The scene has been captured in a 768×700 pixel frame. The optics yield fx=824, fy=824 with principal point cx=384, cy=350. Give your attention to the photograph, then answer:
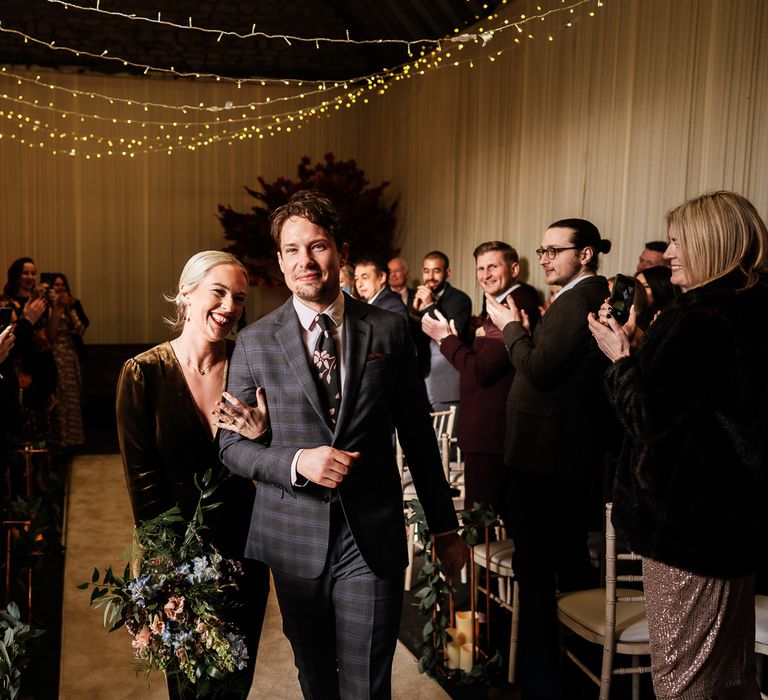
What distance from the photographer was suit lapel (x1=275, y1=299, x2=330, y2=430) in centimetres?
193

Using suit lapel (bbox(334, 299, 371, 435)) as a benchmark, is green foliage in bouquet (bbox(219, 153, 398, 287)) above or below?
above

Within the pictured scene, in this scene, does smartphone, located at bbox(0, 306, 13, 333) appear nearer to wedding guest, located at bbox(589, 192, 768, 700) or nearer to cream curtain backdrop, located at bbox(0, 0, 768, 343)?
wedding guest, located at bbox(589, 192, 768, 700)

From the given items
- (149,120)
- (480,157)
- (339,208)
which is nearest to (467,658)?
(480,157)

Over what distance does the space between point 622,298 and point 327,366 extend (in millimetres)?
1057

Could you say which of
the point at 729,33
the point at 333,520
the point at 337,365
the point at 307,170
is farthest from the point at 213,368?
the point at 307,170

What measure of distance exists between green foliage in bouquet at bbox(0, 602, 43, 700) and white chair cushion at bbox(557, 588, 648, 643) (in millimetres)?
1606

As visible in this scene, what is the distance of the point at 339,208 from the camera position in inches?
399

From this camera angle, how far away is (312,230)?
6.40 feet

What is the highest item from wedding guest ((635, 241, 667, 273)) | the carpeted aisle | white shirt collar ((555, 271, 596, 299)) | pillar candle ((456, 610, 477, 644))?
wedding guest ((635, 241, 667, 273))

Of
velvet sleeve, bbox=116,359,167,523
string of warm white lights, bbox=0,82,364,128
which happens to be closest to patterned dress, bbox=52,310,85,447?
A: string of warm white lights, bbox=0,82,364,128

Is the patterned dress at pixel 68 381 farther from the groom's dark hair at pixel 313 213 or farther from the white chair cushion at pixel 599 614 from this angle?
the groom's dark hair at pixel 313 213

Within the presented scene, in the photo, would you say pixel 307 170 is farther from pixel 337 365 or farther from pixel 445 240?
pixel 337 365

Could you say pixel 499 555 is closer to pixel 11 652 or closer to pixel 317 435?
pixel 317 435

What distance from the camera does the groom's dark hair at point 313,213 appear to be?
196cm
